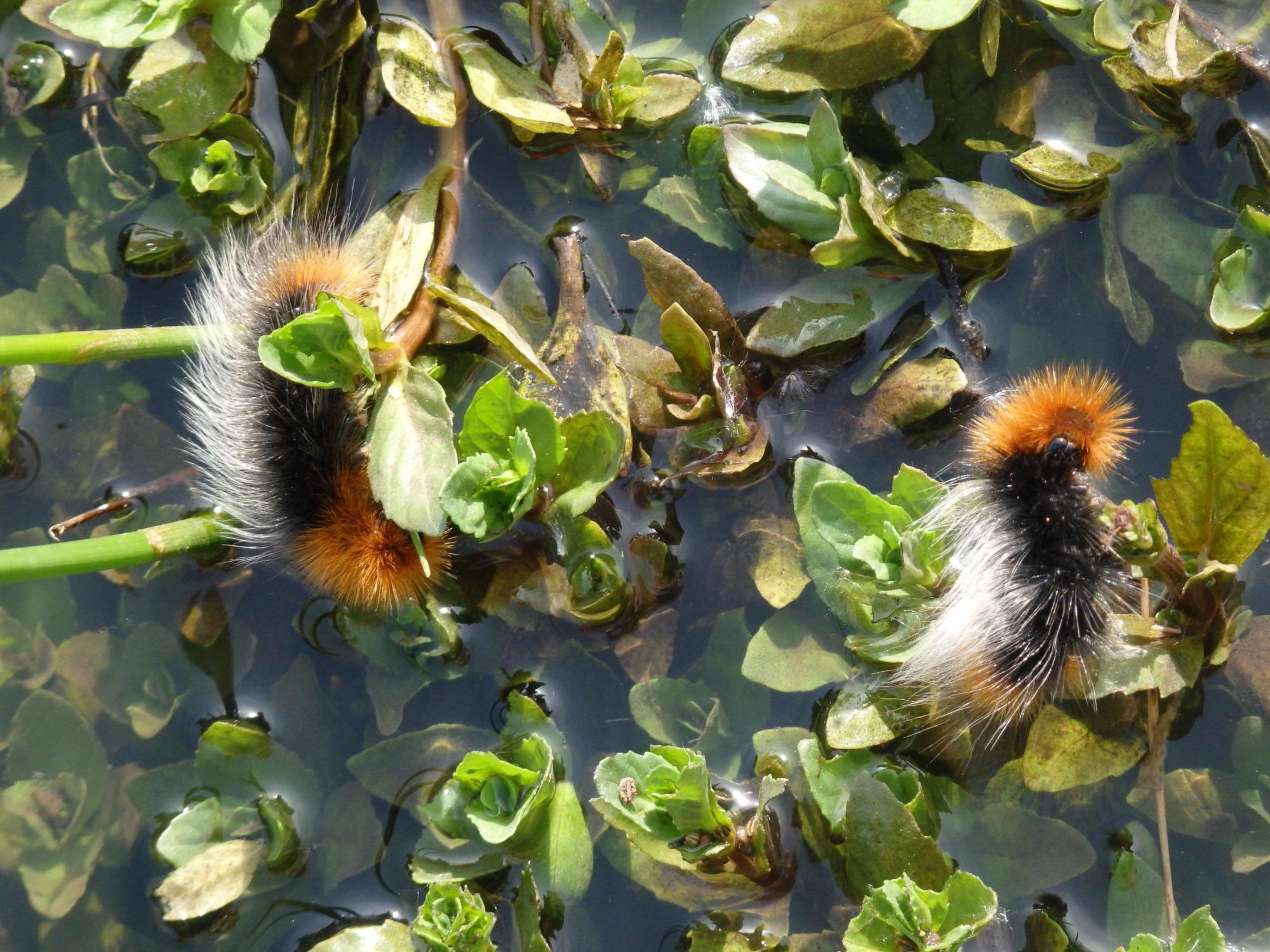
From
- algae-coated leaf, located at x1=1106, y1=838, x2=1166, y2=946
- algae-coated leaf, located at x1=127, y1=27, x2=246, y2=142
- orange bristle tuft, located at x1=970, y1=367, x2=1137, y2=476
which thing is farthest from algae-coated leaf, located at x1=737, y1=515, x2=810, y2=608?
algae-coated leaf, located at x1=127, y1=27, x2=246, y2=142

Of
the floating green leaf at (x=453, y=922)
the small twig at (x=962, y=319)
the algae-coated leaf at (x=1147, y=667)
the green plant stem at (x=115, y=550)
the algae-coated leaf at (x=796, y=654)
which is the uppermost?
the small twig at (x=962, y=319)

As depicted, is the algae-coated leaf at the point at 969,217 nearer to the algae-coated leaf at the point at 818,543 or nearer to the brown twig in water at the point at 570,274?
the algae-coated leaf at the point at 818,543

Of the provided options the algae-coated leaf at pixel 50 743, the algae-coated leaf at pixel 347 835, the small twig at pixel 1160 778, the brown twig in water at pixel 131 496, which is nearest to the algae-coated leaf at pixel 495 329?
the brown twig in water at pixel 131 496

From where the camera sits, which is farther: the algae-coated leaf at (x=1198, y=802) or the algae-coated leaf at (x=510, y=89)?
the algae-coated leaf at (x=510, y=89)

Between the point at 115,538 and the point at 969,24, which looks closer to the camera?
the point at 115,538

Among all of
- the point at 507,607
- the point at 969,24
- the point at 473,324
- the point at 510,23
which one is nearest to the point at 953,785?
the point at 507,607

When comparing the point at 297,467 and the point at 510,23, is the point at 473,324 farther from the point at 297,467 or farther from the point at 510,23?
the point at 510,23
